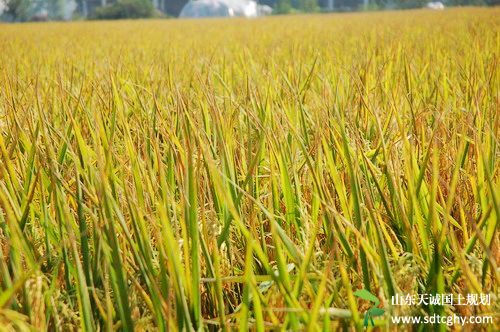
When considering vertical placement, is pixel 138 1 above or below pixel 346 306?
above

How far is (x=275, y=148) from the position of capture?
2.17 feet

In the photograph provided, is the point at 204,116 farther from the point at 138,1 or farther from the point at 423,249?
the point at 138,1

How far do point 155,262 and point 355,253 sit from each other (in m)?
0.20

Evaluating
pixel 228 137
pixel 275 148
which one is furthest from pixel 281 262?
pixel 228 137

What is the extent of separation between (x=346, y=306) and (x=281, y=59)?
6.30ft

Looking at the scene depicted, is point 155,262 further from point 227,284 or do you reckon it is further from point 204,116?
point 204,116

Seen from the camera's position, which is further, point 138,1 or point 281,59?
point 138,1

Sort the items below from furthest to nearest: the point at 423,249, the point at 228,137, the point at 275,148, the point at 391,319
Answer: the point at 228,137
the point at 275,148
the point at 423,249
the point at 391,319

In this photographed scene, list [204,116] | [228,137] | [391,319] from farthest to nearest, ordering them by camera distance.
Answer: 1. [204,116]
2. [228,137]
3. [391,319]

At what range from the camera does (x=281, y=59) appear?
224 cm

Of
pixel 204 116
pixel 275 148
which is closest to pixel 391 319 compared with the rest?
pixel 275 148

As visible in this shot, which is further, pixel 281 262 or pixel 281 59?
pixel 281 59

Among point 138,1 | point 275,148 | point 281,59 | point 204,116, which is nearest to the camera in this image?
point 275,148

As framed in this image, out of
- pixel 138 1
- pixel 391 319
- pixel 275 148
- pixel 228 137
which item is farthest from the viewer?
pixel 138 1
